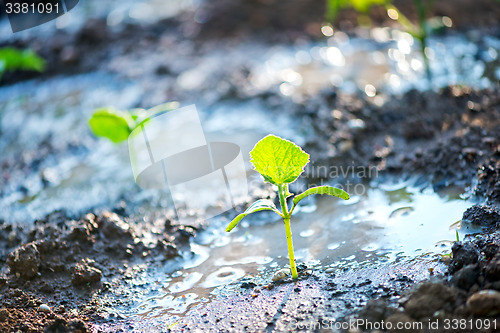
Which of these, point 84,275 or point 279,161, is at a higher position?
point 279,161

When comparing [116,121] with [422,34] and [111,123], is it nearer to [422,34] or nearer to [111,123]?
[111,123]

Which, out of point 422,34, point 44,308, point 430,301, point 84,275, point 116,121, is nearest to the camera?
point 430,301

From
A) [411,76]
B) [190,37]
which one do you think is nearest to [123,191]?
[411,76]

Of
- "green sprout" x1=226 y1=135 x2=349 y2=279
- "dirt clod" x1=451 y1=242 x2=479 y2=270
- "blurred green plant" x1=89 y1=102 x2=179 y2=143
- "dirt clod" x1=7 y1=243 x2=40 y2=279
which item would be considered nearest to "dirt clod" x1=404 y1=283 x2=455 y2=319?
"dirt clod" x1=451 y1=242 x2=479 y2=270

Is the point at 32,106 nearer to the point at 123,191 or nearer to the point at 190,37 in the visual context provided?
the point at 190,37

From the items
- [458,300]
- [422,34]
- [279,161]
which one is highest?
[279,161]

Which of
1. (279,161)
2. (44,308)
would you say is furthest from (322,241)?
(44,308)
